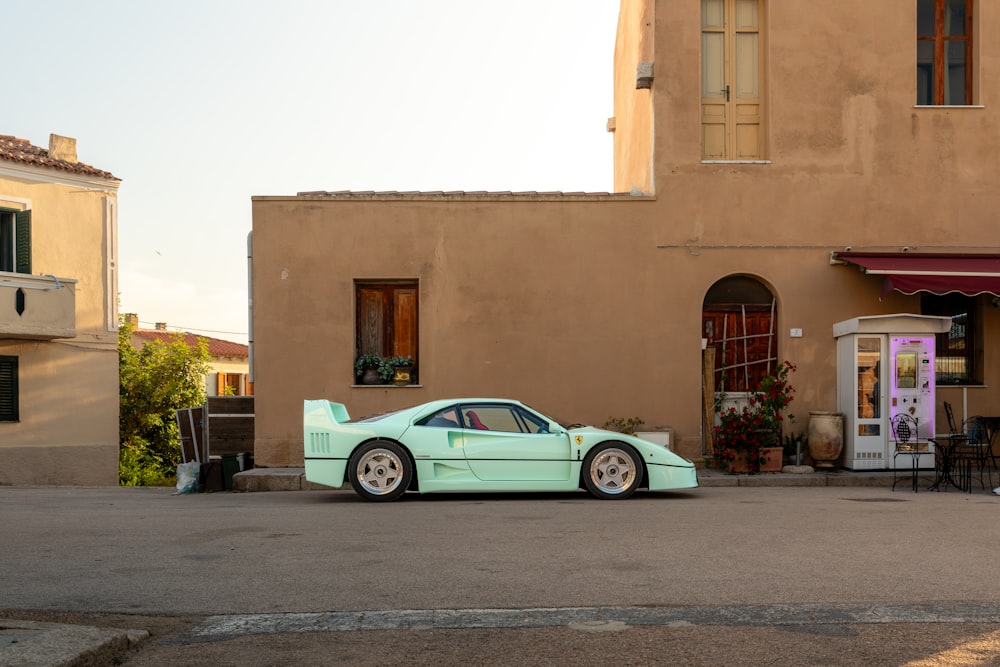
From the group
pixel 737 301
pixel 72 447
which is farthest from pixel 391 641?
pixel 72 447

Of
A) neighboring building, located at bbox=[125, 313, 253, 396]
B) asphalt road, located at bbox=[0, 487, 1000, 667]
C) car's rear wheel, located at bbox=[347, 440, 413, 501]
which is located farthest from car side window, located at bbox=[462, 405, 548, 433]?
neighboring building, located at bbox=[125, 313, 253, 396]

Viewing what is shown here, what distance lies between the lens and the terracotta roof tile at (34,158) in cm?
2389

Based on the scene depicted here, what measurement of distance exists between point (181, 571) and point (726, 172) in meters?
12.9

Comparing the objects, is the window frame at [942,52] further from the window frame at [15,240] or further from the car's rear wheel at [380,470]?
the window frame at [15,240]

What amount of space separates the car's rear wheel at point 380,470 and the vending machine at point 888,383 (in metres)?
7.51

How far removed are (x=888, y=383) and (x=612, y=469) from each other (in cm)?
572

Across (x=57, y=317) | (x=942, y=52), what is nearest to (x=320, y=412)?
(x=942, y=52)

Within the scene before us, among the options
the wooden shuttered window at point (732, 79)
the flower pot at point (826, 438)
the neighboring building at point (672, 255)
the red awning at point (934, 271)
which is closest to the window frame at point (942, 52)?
the neighboring building at point (672, 255)

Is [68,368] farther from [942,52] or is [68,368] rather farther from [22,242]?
[942,52]

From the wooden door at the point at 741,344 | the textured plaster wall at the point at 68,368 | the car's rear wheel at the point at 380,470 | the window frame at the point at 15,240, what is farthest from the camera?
the textured plaster wall at the point at 68,368

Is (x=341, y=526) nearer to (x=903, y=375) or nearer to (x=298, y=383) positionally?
(x=298, y=383)

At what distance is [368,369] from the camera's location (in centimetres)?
1792

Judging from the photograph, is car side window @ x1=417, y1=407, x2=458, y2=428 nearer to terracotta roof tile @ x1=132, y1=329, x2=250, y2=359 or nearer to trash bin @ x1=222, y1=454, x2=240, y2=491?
trash bin @ x1=222, y1=454, x2=240, y2=491

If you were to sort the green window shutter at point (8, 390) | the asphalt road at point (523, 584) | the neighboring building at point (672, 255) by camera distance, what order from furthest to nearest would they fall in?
the green window shutter at point (8, 390) → the neighboring building at point (672, 255) → the asphalt road at point (523, 584)
